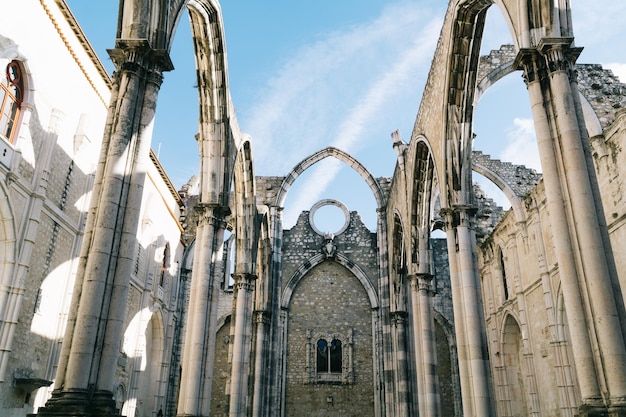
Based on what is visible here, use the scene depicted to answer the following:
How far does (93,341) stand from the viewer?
549 centimetres

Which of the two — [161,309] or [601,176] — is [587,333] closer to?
[601,176]

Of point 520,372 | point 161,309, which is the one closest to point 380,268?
point 520,372

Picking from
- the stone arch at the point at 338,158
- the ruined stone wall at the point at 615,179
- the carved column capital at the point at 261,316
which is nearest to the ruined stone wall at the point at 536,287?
the ruined stone wall at the point at 615,179

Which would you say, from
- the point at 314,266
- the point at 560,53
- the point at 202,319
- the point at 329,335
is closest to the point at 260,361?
the point at 329,335

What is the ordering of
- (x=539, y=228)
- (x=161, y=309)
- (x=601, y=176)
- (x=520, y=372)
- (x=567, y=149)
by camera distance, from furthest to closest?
(x=161, y=309), (x=520, y=372), (x=539, y=228), (x=601, y=176), (x=567, y=149)

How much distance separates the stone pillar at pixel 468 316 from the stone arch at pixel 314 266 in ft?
31.7

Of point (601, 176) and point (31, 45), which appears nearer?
point (31, 45)

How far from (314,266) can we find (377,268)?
2519 millimetres

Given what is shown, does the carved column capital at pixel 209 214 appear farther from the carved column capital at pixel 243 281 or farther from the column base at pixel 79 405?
the column base at pixel 79 405

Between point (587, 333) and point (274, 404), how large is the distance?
46.6 feet

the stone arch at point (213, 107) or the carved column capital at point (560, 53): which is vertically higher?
the stone arch at point (213, 107)

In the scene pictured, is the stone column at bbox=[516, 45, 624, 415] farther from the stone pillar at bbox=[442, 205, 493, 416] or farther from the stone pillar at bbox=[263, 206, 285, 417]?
the stone pillar at bbox=[263, 206, 285, 417]

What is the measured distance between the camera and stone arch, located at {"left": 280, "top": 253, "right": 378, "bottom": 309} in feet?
65.5

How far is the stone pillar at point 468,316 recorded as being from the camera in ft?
30.5
